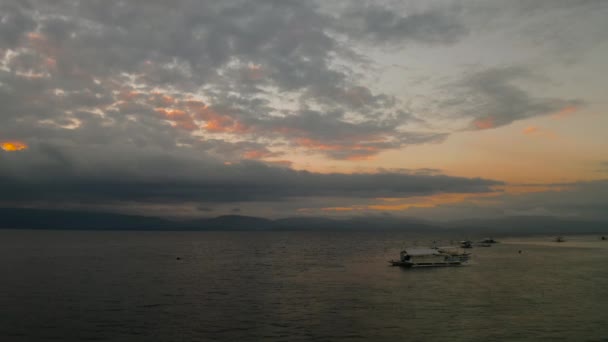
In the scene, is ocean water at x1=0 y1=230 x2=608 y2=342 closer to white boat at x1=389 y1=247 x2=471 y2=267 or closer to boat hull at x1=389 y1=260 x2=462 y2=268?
boat hull at x1=389 y1=260 x2=462 y2=268

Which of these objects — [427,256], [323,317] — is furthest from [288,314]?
[427,256]

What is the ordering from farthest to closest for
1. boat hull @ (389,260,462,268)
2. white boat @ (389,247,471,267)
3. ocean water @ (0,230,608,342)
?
1. white boat @ (389,247,471,267)
2. boat hull @ (389,260,462,268)
3. ocean water @ (0,230,608,342)

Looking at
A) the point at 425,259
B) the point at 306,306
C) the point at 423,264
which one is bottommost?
the point at 423,264

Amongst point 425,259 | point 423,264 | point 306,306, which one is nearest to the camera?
point 306,306

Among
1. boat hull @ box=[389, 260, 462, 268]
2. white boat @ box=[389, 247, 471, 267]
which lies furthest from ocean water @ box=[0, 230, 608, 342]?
white boat @ box=[389, 247, 471, 267]

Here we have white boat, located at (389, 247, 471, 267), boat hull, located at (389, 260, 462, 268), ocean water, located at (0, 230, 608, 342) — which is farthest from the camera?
white boat, located at (389, 247, 471, 267)

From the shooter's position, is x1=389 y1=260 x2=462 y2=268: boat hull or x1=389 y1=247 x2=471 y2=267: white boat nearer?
x1=389 y1=260 x2=462 y2=268: boat hull

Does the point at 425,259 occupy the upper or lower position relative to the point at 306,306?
lower

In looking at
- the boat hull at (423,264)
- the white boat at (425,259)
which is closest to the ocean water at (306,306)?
the boat hull at (423,264)

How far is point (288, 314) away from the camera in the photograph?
169ft

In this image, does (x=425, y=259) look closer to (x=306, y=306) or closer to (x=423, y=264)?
(x=423, y=264)

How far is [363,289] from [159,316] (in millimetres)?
33147

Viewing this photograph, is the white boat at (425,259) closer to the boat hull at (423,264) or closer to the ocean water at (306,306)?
the boat hull at (423,264)

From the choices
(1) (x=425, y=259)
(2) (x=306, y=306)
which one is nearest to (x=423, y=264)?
(1) (x=425, y=259)
